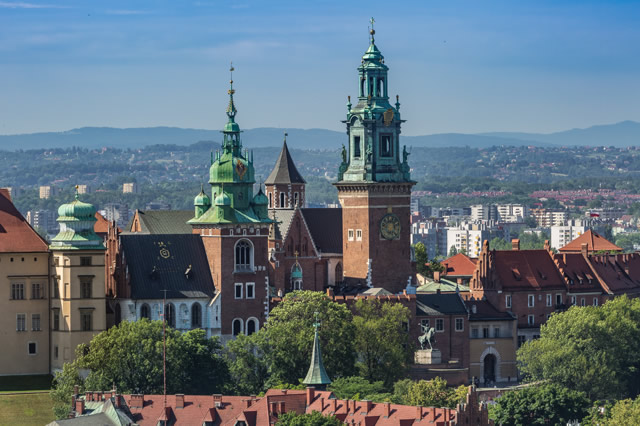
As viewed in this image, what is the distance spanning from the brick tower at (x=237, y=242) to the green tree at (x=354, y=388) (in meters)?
13.3

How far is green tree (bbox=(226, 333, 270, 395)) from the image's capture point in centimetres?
13700

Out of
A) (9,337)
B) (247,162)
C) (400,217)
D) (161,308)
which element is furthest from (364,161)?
(9,337)

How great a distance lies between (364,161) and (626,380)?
90.9 feet

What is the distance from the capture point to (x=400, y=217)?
164m

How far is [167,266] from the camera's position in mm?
145500

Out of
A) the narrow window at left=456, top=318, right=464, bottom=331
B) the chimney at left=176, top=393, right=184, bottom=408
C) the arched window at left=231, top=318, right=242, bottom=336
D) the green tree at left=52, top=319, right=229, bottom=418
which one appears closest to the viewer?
the chimney at left=176, top=393, right=184, bottom=408

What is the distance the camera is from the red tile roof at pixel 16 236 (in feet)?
460

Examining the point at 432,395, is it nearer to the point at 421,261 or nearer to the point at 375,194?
the point at 375,194

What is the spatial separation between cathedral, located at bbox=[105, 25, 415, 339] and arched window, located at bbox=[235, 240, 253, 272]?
0.24 ft

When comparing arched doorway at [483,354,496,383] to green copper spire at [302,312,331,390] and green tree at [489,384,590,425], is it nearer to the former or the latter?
green tree at [489,384,590,425]

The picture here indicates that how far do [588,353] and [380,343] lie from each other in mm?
18885

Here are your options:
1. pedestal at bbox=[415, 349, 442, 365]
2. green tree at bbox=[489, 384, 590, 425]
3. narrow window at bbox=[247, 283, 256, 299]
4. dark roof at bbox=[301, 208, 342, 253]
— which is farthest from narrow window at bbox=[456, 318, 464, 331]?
green tree at bbox=[489, 384, 590, 425]

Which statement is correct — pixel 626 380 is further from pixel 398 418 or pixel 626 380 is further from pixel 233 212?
pixel 398 418

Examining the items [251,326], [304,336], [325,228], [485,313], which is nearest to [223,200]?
[251,326]
